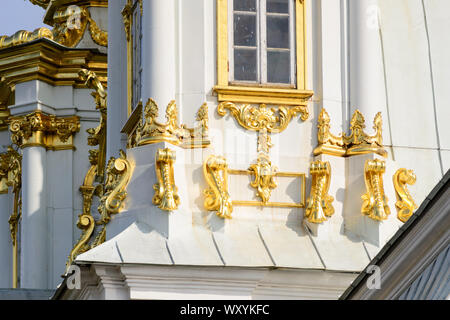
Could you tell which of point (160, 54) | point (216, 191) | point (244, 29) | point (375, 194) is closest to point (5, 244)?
point (160, 54)

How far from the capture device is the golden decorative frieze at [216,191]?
3183 centimetres

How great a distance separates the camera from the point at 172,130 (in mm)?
31953

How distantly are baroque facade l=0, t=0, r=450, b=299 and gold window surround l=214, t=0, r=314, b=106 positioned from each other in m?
0.02

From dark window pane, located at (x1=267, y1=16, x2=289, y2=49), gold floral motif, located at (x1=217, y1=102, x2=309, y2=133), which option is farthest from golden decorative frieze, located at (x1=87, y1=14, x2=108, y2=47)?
gold floral motif, located at (x1=217, y1=102, x2=309, y2=133)

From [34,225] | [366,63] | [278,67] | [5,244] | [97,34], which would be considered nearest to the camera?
[278,67]

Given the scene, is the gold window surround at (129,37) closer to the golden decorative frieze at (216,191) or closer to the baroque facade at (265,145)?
the baroque facade at (265,145)

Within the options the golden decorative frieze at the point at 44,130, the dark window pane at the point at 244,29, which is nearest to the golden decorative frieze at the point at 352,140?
the dark window pane at the point at 244,29

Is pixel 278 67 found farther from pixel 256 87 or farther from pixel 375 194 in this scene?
pixel 375 194

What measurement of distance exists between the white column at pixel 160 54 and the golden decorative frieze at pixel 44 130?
33.4ft

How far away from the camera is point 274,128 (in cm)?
3241

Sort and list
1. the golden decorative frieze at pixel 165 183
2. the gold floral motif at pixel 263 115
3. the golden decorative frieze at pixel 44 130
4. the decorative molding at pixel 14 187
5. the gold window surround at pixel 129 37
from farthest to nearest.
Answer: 1. the decorative molding at pixel 14 187
2. the golden decorative frieze at pixel 44 130
3. the gold window surround at pixel 129 37
4. the gold floral motif at pixel 263 115
5. the golden decorative frieze at pixel 165 183

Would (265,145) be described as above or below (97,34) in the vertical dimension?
below

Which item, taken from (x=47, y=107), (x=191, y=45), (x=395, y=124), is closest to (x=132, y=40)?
(x=191, y=45)

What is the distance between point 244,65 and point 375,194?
9.00 ft
